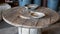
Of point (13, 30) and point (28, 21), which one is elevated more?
point (28, 21)

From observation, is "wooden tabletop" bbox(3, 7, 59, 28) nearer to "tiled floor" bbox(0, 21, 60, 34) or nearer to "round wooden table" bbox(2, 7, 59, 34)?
"round wooden table" bbox(2, 7, 59, 34)

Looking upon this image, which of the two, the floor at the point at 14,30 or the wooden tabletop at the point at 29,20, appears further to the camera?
the floor at the point at 14,30

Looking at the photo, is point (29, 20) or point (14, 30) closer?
point (29, 20)

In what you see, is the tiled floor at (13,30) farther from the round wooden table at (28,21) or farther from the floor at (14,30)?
the round wooden table at (28,21)

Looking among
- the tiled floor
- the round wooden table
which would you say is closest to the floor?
the tiled floor

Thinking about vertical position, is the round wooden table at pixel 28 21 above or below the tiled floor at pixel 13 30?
above

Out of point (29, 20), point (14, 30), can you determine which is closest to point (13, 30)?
point (14, 30)

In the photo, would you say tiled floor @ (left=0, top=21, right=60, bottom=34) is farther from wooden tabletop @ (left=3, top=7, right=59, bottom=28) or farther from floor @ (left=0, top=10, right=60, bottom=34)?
wooden tabletop @ (left=3, top=7, right=59, bottom=28)

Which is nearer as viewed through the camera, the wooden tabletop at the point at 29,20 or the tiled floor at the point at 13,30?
the wooden tabletop at the point at 29,20

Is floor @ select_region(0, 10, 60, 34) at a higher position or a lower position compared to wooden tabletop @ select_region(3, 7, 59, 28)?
lower

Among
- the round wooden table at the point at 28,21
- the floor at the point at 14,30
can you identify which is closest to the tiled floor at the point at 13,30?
the floor at the point at 14,30

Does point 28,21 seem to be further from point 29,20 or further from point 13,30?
point 13,30

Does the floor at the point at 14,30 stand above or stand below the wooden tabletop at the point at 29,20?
below

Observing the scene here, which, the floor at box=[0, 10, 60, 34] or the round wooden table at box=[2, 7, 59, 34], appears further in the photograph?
the floor at box=[0, 10, 60, 34]
